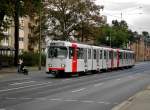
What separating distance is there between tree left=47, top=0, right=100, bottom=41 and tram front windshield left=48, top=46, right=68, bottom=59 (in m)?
41.2

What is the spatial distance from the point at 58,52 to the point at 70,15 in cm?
4344

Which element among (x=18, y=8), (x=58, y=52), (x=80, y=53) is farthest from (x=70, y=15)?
(x=58, y=52)

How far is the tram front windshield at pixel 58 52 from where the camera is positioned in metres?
41.6

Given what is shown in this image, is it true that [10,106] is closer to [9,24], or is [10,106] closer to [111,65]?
[9,24]

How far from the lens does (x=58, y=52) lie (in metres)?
41.8

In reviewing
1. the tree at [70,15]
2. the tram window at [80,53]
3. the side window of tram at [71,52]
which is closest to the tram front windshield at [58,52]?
the side window of tram at [71,52]

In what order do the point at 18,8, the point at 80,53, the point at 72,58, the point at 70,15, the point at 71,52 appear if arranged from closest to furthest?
the point at 71,52 < the point at 72,58 < the point at 80,53 < the point at 18,8 < the point at 70,15

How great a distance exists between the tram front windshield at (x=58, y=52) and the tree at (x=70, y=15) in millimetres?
41154

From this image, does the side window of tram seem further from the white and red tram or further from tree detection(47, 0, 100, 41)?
tree detection(47, 0, 100, 41)

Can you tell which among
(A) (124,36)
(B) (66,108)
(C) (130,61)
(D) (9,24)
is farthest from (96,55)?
(A) (124,36)

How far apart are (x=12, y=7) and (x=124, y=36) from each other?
2915 inches

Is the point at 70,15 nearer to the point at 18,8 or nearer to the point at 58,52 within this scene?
the point at 18,8

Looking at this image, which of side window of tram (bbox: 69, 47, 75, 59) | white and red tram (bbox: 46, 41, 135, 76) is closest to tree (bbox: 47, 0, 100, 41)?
white and red tram (bbox: 46, 41, 135, 76)

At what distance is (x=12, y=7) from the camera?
49.5 m
